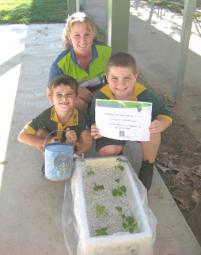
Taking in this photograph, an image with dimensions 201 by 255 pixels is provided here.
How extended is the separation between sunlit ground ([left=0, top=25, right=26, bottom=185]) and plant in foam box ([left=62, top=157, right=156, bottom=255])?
28.7 inches

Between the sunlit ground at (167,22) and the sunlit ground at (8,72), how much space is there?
253cm

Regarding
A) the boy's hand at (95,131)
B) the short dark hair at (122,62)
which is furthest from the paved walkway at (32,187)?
the short dark hair at (122,62)

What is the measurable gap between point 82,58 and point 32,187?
3.49ft

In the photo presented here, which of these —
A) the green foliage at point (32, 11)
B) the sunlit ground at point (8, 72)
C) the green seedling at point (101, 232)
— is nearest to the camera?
the green seedling at point (101, 232)

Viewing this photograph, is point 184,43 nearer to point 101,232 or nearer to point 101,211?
point 101,211

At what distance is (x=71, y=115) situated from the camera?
9.00ft

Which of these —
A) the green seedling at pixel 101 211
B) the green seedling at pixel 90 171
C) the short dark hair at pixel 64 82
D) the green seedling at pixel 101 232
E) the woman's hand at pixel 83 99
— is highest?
the short dark hair at pixel 64 82

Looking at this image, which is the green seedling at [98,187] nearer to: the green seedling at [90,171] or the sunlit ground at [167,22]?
the green seedling at [90,171]

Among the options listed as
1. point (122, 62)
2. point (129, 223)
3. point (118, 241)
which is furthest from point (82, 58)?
point (118, 241)

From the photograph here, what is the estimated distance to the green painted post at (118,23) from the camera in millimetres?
3438

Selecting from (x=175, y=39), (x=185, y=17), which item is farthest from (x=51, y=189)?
(x=175, y=39)

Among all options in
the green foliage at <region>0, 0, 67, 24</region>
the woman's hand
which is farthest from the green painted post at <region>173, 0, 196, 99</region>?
the green foliage at <region>0, 0, 67, 24</region>

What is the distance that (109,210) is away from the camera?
92.0 inches

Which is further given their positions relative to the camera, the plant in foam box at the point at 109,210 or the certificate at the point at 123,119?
the certificate at the point at 123,119
